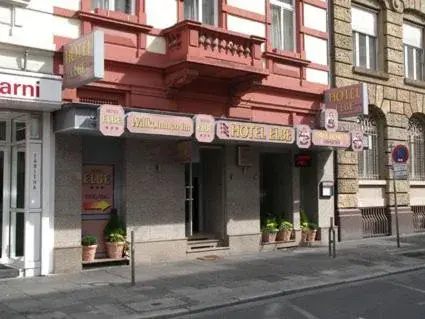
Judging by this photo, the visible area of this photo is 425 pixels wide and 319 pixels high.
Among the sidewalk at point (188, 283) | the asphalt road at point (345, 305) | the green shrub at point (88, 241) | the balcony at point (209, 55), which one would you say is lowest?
the asphalt road at point (345, 305)

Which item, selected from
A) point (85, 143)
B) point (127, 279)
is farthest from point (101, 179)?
point (127, 279)

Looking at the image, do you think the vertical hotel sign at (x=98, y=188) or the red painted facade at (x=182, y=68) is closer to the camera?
the red painted facade at (x=182, y=68)

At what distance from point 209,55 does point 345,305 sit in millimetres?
6437

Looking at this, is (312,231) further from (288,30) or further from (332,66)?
(288,30)

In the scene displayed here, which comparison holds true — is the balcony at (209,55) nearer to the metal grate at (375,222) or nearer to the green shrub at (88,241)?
the green shrub at (88,241)

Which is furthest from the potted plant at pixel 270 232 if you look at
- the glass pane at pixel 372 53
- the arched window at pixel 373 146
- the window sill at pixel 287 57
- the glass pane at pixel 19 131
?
the glass pane at pixel 372 53

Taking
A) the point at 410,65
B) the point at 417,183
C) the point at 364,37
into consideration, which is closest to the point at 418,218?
the point at 417,183

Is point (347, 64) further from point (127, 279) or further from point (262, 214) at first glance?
point (127, 279)

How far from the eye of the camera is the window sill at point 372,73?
18.3m

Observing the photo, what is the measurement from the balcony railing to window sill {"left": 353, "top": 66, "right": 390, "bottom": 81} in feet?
16.9

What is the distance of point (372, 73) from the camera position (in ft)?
61.5

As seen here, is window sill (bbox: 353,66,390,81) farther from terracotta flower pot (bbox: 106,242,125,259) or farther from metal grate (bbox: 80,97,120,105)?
terracotta flower pot (bbox: 106,242,125,259)

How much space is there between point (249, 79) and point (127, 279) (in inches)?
223

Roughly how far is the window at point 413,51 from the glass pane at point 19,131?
13.7m
